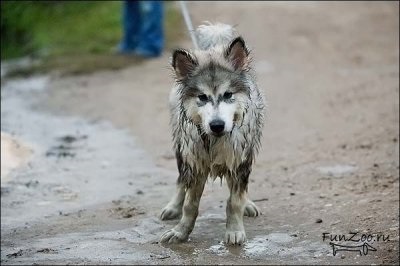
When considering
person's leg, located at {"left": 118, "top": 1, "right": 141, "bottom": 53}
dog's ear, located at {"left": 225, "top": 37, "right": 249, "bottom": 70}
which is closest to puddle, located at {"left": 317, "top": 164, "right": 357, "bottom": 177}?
dog's ear, located at {"left": 225, "top": 37, "right": 249, "bottom": 70}

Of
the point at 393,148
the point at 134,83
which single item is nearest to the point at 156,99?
the point at 134,83

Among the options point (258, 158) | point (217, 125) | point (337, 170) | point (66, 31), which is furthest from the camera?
point (66, 31)

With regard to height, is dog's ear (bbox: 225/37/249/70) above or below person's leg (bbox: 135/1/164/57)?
below

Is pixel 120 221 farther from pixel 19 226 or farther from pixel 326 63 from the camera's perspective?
pixel 326 63

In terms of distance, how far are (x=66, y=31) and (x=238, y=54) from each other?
35.5ft

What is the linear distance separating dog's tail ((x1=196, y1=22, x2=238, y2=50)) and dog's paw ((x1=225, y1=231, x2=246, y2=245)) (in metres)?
1.38

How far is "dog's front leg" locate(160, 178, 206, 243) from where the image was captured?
5613mm

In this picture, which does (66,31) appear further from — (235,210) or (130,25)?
(235,210)

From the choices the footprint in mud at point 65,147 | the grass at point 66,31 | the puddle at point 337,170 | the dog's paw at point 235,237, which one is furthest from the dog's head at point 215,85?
the grass at point 66,31

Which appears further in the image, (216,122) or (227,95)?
(227,95)

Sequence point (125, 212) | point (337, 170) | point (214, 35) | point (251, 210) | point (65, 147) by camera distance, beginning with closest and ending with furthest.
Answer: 1. point (214, 35)
2. point (251, 210)
3. point (125, 212)
4. point (337, 170)
5. point (65, 147)

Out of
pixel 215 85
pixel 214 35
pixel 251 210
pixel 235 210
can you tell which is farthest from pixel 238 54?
pixel 251 210

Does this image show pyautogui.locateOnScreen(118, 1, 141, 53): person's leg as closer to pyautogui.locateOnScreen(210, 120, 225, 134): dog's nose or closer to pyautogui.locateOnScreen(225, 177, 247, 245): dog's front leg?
pyautogui.locateOnScreen(225, 177, 247, 245): dog's front leg

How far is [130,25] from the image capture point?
44.5ft
